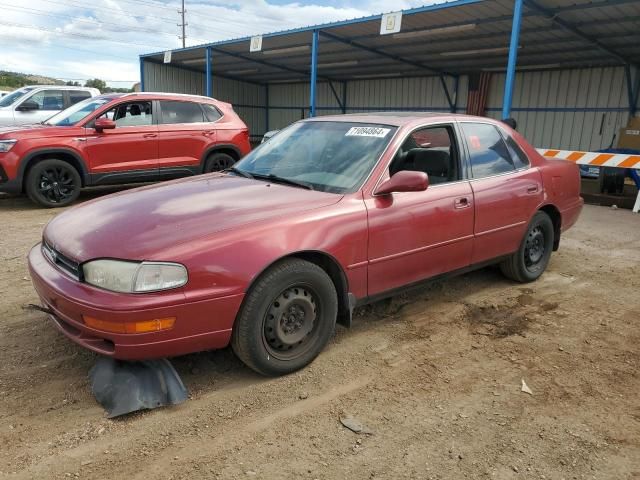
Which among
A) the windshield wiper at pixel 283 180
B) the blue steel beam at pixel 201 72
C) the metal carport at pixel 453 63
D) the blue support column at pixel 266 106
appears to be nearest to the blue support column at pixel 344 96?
the metal carport at pixel 453 63

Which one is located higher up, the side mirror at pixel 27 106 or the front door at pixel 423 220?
the side mirror at pixel 27 106

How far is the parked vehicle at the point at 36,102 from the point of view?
11125 millimetres

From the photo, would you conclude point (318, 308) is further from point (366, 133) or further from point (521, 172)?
point (521, 172)

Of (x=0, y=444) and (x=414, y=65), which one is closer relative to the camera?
(x=0, y=444)

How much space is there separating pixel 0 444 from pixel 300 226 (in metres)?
1.82

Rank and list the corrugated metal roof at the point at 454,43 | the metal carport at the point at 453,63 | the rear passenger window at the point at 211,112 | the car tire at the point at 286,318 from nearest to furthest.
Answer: the car tire at the point at 286,318 < the rear passenger window at the point at 211,112 < the corrugated metal roof at the point at 454,43 < the metal carport at the point at 453,63

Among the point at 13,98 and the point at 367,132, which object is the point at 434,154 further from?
the point at 13,98

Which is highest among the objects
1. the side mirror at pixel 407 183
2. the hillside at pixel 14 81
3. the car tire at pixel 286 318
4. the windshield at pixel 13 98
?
the hillside at pixel 14 81

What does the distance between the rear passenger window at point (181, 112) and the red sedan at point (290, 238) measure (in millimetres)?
4967

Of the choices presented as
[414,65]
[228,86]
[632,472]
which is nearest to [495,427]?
[632,472]

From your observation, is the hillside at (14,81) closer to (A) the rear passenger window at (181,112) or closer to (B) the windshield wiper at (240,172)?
(A) the rear passenger window at (181,112)

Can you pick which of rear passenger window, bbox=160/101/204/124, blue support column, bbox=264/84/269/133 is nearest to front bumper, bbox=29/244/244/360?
rear passenger window, bbox=160/101/204/124

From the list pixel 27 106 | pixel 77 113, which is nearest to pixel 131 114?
pixel 77 113

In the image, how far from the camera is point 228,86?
26109mm
